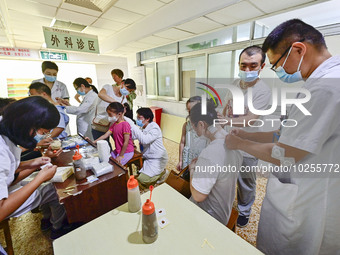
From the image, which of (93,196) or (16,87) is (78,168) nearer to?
(93,196)

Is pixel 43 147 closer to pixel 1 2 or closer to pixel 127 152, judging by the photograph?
pixel 127 152

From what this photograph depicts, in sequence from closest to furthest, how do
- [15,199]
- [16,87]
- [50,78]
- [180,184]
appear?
[15,199]
[180,184]
[50,78]
[16,87]

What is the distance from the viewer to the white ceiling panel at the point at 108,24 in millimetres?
3257

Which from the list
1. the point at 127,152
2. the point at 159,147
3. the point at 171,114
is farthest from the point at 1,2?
the point at 171,114

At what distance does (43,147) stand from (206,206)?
2.00 meters

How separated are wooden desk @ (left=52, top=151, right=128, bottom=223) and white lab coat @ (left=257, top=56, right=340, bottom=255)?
1139 millimetres

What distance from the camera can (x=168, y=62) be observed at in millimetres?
4477

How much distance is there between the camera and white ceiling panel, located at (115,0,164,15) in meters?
2.54

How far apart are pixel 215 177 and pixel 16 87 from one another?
6883mm

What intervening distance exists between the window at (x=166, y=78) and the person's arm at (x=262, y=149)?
3.64 meters

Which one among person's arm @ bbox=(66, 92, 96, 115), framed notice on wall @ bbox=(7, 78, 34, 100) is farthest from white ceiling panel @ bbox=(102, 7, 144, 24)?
framed notice on wall @ bbox=(7, 78, 34, 100)

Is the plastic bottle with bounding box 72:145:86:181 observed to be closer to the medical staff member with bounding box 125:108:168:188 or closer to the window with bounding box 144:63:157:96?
the medical staff member with bounding box 125:108:168:188

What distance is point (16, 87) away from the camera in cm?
520

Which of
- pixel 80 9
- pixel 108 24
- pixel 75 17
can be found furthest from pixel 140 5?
pixel 75 17
